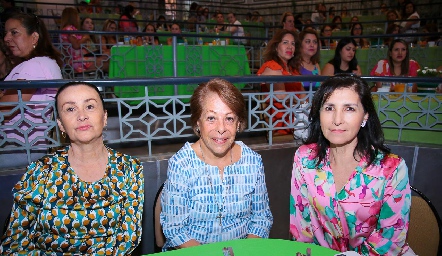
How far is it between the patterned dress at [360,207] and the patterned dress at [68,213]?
977 millimetres

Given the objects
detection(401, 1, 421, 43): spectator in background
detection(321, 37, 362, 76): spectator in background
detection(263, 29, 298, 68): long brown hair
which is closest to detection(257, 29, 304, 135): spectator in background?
detection(263, 29, 298, 68): long brown hair

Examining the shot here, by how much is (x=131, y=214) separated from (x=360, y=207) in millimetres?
1238

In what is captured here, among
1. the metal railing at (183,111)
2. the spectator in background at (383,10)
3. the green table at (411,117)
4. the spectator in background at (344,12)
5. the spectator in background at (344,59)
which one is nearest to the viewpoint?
the metal railing at (183,111)

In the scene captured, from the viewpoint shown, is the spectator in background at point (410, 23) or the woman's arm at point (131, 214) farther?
the spectator in background at point (410, 23)

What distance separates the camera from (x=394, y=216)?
1.61m

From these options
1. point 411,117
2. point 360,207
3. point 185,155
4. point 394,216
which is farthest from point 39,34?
point 411,117

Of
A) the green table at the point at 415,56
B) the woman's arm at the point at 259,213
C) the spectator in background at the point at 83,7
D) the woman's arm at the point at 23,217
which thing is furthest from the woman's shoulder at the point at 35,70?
the spectator in background at the point at 83,7

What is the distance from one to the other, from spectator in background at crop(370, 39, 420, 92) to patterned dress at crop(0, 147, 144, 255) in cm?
408

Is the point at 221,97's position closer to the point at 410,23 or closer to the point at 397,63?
the point at 397,63

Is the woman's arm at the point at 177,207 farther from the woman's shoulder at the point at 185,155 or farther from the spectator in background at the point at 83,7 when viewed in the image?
the spectator in background at the point at 83,7

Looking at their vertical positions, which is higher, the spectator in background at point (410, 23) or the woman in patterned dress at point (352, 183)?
the spectator in background at point (410, 23)

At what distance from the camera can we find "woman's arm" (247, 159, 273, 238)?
190cm

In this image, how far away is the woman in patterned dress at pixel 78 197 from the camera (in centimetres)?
161

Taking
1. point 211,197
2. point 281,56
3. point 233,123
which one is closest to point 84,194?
point 211,197
